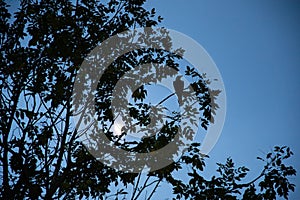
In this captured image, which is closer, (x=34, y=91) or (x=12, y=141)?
(x=12, y=141)

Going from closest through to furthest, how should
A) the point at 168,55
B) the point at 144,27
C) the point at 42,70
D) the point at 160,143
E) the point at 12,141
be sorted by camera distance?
1. the point at 160,143
2. the point at 12,141
3. the point at 42,70
4. the point at 168,55
5. the point at 144,27

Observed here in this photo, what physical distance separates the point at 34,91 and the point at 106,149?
1.55m

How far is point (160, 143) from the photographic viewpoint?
11.5 feet

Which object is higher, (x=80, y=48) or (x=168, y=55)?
(x=168, y=55)

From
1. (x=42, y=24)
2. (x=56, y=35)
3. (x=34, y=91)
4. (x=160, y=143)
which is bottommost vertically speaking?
(x=160, y=143)

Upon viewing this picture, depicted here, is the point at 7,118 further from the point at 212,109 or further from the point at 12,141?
the point at 212,109

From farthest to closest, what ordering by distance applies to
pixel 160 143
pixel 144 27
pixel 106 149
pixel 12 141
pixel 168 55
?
1. pixel 144 27
2. pixel 168 55
3. pixel 106 149
4. pixel 12 141
5. pixel 160 143

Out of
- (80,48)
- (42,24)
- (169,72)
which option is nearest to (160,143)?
(169,72)

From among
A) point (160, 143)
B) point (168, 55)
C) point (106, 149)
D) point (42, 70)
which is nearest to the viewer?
point (160, 143)

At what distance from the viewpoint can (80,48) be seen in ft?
13.9

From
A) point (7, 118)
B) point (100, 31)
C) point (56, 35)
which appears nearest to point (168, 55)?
point (100, 31)

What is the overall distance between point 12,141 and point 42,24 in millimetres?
2153

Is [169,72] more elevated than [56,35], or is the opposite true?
[56,35]

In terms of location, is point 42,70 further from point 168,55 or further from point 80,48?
point 168,55
